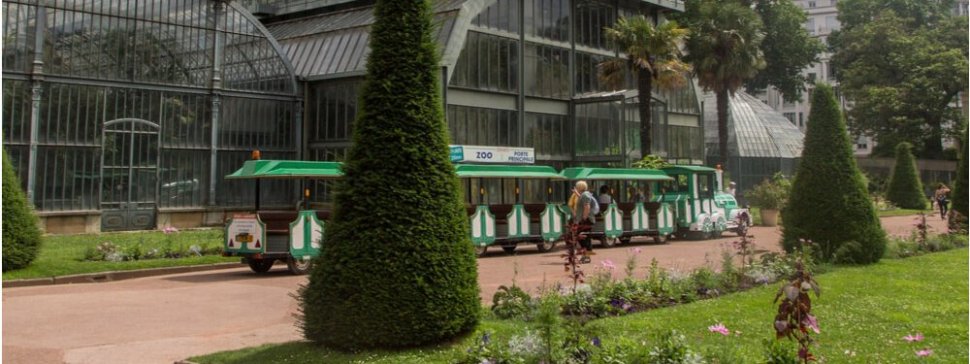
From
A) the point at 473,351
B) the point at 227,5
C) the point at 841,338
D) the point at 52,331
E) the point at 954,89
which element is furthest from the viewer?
the point at 954,89

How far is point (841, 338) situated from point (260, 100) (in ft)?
90.3

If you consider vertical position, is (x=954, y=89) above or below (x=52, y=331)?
above

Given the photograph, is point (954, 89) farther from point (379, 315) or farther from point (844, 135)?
point (379, 315)

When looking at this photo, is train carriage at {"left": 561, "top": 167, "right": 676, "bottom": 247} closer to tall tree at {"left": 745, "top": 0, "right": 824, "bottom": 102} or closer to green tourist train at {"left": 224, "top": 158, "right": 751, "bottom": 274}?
green tourist train at {"left": 224, "top": 158, "right": 751, "bottom": 274}

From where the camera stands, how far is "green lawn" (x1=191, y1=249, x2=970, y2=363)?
6.49 meters

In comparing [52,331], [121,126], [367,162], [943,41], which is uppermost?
[943,41]

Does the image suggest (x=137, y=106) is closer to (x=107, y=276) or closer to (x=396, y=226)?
(x=107, y=276)

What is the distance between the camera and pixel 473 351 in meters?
5.90

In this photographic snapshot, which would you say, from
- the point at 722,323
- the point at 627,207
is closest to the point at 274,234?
the point at 722,323

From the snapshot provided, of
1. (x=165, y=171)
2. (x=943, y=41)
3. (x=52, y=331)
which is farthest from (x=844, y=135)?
(x=943, y=41)

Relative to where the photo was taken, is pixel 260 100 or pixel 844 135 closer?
pixel 844 135

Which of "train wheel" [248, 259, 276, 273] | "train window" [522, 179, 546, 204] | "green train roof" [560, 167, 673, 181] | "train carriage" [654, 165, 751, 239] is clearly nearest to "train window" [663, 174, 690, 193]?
"train carriage" [654, 165, 751, 239]

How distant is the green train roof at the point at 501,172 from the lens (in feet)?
66.5

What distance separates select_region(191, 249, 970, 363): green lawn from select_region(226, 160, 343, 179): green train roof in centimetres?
862
